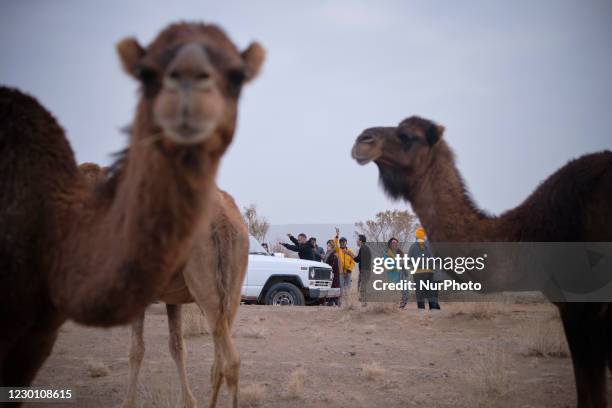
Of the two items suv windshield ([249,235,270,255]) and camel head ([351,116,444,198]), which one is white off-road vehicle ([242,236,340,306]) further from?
camel head ([351,116,444,198])

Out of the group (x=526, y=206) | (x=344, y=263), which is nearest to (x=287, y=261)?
(x=344, y=263)

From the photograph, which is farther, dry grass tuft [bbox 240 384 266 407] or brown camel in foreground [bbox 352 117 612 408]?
dry grass tuft [bbox 240 384 266 407]

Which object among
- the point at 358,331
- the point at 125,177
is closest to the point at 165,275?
the point at 125,177

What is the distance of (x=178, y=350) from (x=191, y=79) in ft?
16.6

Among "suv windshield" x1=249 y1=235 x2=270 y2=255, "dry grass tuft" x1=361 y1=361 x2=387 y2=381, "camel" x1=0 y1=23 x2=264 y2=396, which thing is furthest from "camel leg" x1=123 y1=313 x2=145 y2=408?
"suv windshield" x1=249 y1=235 x2=270 y2=255

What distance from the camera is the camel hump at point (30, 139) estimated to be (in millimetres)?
3146

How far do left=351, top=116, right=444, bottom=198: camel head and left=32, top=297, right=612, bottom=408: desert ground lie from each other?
2.89 m

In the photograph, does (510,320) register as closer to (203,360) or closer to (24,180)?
(203,360)

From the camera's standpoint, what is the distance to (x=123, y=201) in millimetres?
2537

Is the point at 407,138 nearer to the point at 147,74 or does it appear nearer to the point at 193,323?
the point at 147,74

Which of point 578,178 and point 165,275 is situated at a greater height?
point 578,178

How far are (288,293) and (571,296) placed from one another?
432 inches

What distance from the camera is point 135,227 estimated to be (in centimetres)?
240

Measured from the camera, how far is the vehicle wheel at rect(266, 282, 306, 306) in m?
14.8
